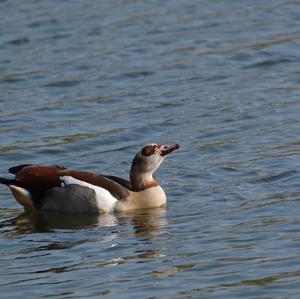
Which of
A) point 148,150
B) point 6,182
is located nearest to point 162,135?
point 148,150

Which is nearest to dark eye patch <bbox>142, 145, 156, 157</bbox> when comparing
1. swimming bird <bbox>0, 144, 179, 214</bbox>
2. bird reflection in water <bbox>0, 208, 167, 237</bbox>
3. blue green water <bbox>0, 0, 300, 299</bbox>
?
swimming bird <bbox>0, 144, 179, 214</bbox>

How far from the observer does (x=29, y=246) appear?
12.8 m

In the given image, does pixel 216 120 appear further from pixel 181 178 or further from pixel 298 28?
pixel 298 28

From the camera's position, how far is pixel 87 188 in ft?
47.7

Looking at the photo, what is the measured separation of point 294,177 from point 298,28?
863cm

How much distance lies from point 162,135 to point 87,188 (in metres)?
3.02

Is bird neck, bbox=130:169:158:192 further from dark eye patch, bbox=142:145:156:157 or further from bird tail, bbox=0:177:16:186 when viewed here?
bird tail, bbox=0:177:16:186

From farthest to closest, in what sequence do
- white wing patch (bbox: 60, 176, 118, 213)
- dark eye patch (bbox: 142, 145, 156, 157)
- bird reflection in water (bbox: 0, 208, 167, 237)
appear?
dark eye patch (bbox: 142, 145, 156, 157)
white wing patch (bbox: 60, 176, 118, 213)
bird reflection in water (bbox: 0, 208, 167, 237)

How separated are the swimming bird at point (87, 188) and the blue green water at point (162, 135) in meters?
0.16

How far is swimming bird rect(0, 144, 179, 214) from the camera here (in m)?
14.5

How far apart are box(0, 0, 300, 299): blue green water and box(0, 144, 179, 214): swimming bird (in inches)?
6.4

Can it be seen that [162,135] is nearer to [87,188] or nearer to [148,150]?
[148,150]

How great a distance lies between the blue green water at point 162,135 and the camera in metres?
11.4

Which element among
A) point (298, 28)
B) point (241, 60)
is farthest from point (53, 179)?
point (298, 28)
